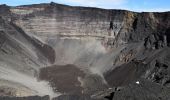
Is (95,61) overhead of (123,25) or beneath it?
beneath

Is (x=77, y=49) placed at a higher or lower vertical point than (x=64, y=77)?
higher

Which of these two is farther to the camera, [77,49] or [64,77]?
[77,49]

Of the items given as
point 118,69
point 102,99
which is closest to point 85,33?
point 118,69

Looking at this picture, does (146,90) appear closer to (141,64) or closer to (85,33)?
(141,64)

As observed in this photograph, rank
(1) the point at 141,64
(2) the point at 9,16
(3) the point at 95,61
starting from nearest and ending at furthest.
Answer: (1) the point at 141,64
(3) the point at 95,61
(2) the point at 9,16

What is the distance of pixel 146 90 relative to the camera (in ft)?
87.7

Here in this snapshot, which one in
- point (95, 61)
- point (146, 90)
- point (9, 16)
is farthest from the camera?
point (9, 16)

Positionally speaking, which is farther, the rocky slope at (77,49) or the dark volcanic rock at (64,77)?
the dark volcanic rock at (64,77)

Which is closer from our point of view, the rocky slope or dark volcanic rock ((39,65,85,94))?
the rocky slope

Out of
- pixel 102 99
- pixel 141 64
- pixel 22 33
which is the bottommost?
pixel 102 99

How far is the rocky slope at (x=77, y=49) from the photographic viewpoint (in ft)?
124

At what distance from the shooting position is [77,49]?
Answer: 52938 millimetres

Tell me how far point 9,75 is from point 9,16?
57.4 ft

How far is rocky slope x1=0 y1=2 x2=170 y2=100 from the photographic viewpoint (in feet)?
124
